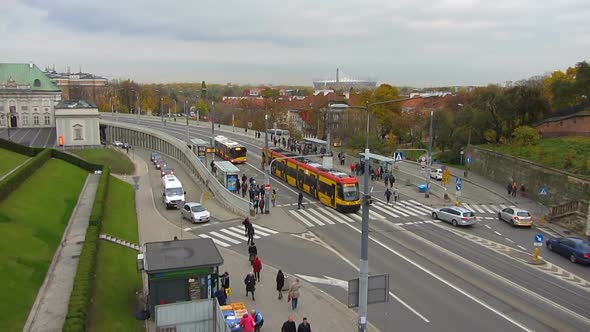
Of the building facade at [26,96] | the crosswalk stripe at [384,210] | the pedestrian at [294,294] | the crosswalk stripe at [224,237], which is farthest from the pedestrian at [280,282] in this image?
the building facade at [26,96]

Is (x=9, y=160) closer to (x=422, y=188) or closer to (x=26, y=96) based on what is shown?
(x=422, y=188)

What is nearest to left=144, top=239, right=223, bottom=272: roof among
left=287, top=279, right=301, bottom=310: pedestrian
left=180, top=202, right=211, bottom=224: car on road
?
left=287, top=279, right=301, bottom=310: pedestrian

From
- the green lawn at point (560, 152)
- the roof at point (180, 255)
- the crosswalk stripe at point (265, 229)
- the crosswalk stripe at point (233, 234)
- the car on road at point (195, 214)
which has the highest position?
the green lawn at point (560, 152)

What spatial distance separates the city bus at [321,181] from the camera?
36844mm

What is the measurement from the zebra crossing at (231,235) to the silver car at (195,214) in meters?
2.34

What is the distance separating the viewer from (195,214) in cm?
3550

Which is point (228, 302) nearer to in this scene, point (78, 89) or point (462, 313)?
point (462, 313)

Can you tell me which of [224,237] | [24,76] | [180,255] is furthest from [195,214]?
[24,76]

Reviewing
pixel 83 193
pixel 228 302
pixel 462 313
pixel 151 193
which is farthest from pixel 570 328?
pixel 151 193

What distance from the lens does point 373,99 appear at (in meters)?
88.8

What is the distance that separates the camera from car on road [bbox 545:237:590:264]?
2736 centimetres

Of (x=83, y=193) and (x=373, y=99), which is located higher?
(x=373, y=99)

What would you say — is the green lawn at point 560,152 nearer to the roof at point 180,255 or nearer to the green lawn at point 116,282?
the roof at point 180,255

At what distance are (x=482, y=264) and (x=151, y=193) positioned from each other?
31.3 meters
